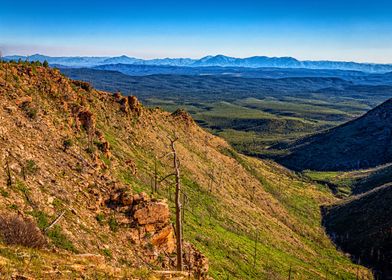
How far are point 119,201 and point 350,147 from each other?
159792mm

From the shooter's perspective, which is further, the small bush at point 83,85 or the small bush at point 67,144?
the small bush at point 83,85

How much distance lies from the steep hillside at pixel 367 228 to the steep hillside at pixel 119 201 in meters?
3.33

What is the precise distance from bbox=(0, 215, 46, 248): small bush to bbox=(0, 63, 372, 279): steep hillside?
0.25 metres

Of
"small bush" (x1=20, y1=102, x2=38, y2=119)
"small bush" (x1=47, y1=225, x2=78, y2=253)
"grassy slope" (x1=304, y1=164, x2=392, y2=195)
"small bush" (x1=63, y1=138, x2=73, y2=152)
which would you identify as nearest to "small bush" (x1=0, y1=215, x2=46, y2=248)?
"small bush" (x1=47, y1=225, x2=78, y2=253)

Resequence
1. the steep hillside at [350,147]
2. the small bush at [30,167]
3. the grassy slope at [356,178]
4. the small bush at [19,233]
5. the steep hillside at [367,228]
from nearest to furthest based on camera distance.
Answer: the small bush at [19,233]
the small bush at [30,167]
the steep hillside at [367,228]
the grassy slope at [356,178]
the steep hillside at [350,147]

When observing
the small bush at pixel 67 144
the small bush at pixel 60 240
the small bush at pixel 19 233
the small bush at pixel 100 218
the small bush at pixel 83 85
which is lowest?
the small bush at pixel 100 218

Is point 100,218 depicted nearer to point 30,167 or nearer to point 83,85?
point 30,167

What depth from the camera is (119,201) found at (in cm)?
2828

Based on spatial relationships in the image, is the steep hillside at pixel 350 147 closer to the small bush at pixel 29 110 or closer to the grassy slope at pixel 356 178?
the grassy slope at pixel 356 178

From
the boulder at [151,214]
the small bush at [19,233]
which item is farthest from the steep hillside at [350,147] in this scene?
the small bush at [19,233]

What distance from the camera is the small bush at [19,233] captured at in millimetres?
17312

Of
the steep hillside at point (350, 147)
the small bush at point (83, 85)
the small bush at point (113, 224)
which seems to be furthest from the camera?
the steep hillside at point (350, 147)

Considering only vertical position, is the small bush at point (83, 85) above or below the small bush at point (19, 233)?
above

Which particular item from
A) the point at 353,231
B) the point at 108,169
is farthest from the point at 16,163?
the point at 353,231
